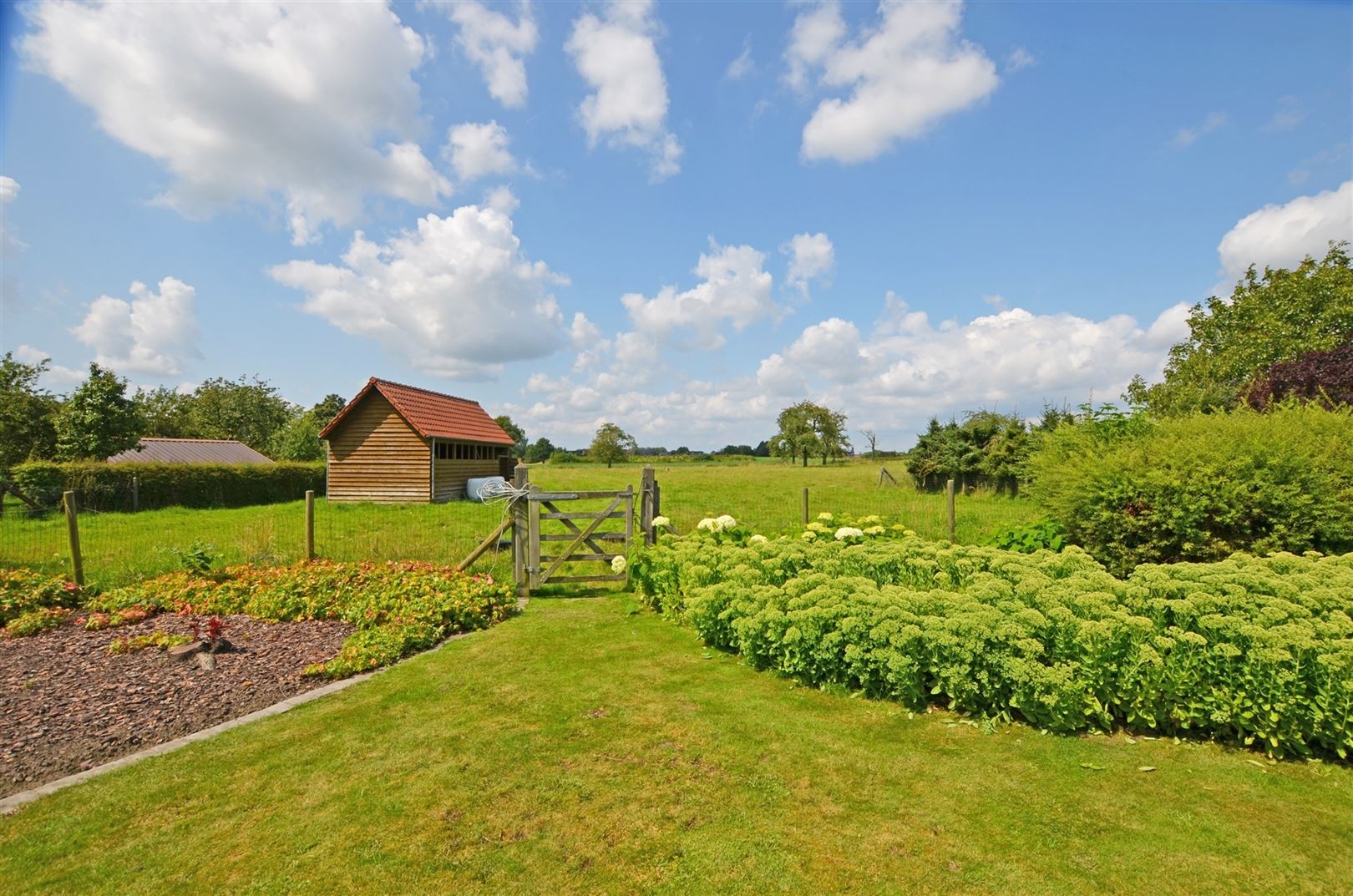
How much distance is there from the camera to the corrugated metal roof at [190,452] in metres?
38.4

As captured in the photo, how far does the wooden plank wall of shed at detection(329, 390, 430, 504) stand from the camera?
81.5 feet

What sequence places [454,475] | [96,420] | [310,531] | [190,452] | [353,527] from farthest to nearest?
[190,452]
[96,420]
[454,475]
[353,527]
[310,531]

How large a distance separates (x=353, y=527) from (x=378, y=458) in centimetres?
844

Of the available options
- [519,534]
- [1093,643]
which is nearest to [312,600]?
[519,534]

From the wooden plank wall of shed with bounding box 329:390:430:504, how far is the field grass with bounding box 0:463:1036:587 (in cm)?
118

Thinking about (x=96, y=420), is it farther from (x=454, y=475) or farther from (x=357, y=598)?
(x=357, y=598)

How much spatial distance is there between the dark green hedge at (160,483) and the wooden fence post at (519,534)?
20742 mm

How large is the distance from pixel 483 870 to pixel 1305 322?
44.0 metres

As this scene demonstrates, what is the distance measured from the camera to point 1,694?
18.1 ft

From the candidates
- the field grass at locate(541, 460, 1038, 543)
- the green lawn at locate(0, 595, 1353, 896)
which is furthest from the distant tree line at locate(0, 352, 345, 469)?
the green lawn at locate(0, 595, 1353, 896)

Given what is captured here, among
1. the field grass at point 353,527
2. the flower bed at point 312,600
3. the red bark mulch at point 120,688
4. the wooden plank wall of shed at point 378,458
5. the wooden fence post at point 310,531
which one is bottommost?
the red bark mulch at point 120,688

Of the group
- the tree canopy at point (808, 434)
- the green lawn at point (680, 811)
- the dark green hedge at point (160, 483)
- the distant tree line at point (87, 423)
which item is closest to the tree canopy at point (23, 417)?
the distant tree line at point (87, 423)

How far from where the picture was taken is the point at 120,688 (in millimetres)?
5590

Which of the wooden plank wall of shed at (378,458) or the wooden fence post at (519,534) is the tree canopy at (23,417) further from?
the wooden fence post at (519,534)
